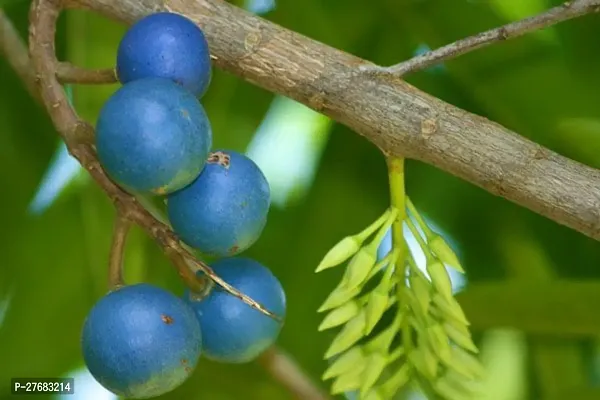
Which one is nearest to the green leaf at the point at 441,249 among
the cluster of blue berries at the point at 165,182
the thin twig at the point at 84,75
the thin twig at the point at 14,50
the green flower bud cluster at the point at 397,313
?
the green flower bud cluster at the point at 397,313

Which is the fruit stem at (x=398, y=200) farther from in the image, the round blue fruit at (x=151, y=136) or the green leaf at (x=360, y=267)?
the round blue fruit at (x=151, y=136)

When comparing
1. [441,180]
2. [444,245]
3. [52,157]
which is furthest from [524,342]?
[52,157]

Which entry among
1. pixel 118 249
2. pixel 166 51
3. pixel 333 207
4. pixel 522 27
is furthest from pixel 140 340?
pixel 333 207

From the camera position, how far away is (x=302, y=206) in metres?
1.07

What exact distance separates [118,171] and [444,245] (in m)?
0.22

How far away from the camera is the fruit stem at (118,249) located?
603 millimetres

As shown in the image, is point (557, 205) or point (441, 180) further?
point (441, 180)

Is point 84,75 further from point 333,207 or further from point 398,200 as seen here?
point 333,207

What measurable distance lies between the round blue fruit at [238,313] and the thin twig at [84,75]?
147 mm

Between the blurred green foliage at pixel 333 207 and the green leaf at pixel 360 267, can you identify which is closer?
the green leaf at pixel 360 267

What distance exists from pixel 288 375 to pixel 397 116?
0.37m

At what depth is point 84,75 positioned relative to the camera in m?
0.64

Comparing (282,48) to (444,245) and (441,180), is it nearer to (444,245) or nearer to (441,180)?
(444,245)

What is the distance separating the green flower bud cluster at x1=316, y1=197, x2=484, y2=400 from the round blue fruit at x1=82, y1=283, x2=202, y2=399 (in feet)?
0.33
